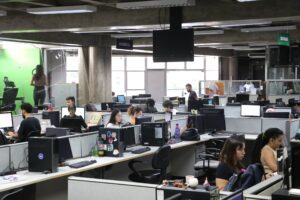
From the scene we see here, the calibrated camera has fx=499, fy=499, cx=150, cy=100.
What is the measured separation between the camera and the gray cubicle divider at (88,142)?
23.2 ft

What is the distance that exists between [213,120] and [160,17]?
2.34 metres

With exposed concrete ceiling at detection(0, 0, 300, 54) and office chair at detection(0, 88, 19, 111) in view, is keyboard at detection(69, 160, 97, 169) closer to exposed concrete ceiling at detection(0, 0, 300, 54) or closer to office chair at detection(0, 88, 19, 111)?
exposed concrete ceiling at detection(0, 0, 300, 54)

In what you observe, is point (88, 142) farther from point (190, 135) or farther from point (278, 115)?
point (278, 115)

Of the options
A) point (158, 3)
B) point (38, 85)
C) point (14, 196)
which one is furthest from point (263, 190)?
point (38, 85)

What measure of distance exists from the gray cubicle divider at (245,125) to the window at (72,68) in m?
13.1

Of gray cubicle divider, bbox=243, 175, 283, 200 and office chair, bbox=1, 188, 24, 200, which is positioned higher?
gray cubicle divider, bbox=243, 175, 283, 200

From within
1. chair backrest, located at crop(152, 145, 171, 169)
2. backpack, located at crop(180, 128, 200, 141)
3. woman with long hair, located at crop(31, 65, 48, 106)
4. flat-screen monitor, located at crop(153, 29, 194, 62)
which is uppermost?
flat-screen monitor, located at crop(153, 29, 194, 62)

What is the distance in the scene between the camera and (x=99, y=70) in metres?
15.8

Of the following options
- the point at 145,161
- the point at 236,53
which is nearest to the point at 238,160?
the point at 145,161

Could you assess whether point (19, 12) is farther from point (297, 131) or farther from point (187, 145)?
point (297, 131)

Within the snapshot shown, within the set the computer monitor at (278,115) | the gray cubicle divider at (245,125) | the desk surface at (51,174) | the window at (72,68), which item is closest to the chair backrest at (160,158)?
the desk surface at (51,174)

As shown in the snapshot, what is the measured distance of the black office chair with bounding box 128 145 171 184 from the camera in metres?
7.07

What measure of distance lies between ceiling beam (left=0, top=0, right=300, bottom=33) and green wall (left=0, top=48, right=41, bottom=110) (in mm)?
6423

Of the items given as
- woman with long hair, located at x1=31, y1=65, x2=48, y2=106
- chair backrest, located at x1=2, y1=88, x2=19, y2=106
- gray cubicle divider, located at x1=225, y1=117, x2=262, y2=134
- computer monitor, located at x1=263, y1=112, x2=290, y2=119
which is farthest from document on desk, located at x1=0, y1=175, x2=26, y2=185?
woman with long hair, located at x1=31, y1=65, x2=48, y2=106
